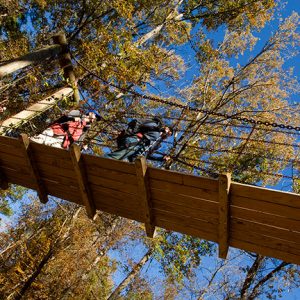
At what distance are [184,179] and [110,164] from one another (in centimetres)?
94

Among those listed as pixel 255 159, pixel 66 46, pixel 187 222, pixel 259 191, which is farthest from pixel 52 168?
pixel 255 159

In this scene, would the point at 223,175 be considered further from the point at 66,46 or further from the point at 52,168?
the point at 66,46

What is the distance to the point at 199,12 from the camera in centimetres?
1348

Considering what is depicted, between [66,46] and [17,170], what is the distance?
3.65m

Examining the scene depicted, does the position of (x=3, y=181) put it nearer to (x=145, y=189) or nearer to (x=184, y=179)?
(x=145, y=189)

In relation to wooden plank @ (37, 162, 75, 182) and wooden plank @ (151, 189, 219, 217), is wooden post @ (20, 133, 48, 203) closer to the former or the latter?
wooden plank @ (37, 162, 75, 182)

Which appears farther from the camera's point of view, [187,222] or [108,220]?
[108,220]

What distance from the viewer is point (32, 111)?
6.59 m

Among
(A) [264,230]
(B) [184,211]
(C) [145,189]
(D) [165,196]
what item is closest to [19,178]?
(C) [145,189]

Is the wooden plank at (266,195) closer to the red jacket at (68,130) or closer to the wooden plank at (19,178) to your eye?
the wooden plank at (19,178)

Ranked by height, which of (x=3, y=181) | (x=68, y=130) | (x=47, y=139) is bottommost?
(x=3, y=181)

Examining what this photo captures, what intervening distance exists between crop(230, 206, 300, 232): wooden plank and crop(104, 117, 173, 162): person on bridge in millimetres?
2248

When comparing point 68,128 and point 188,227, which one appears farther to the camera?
point 68,128

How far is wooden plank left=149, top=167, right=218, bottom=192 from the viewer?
3482mm
